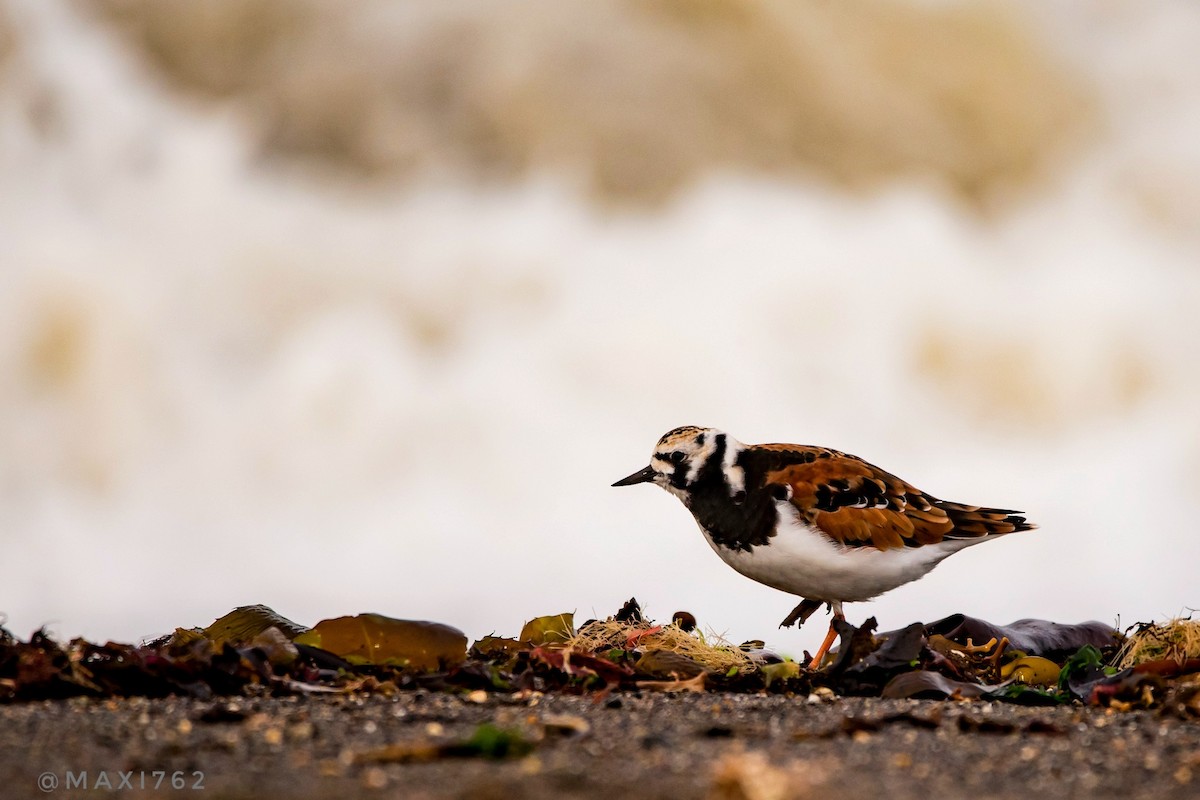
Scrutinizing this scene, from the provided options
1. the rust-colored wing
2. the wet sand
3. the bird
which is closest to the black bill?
the bird

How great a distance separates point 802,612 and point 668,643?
1331 mm

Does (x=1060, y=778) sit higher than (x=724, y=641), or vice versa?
(x=724, y=641)

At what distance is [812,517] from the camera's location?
566 centimetres

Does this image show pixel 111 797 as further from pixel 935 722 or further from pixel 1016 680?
Result: pixel 1016 680

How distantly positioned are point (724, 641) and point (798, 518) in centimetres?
96

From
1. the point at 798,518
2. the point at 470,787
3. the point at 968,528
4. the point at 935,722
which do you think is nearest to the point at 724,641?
the point at 798,518

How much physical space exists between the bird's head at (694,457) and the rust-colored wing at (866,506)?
202mm

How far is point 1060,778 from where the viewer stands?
3.07m

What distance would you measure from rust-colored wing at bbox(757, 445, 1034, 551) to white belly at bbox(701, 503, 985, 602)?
0.05 meters

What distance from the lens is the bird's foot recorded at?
599cm

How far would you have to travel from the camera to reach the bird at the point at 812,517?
563 cm

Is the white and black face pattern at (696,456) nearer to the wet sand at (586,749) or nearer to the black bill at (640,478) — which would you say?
the black bill at (640,478)

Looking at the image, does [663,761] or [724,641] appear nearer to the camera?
[663,761]

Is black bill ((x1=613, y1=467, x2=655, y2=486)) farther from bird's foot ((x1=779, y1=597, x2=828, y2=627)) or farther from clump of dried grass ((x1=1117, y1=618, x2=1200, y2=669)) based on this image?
clump of dried grass ((x1=1117, y1=618, x2=1200, y2=669))
